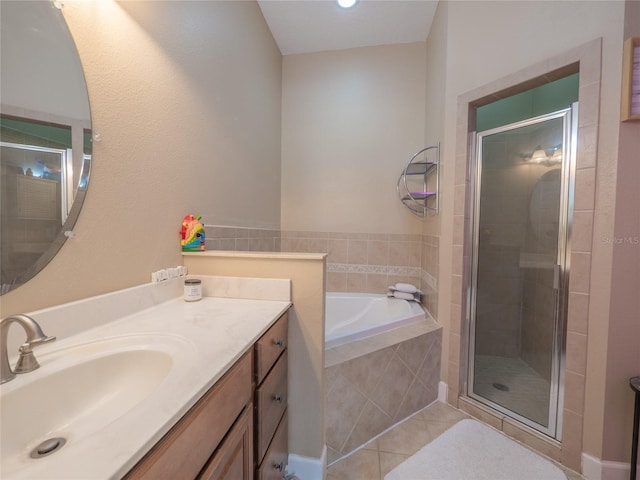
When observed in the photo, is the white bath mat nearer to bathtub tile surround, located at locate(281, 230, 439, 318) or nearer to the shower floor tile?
the shower floor tile

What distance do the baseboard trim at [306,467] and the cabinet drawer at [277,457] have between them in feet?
0.20

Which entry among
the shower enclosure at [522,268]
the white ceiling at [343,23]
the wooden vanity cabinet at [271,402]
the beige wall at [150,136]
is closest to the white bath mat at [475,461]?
the shower enclosure at [522,268]

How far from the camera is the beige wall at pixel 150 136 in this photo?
85 cm

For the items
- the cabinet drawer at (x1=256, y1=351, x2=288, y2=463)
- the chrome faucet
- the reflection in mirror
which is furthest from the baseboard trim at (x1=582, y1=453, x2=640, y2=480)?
the reflection in mirror

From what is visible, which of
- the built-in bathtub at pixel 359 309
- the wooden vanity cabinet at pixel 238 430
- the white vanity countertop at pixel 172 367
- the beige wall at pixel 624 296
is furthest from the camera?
the built-in bathtub at pixel 359 309

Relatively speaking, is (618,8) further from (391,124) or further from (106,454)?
(106,454)

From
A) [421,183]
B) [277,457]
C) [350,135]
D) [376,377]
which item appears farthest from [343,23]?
[277,457]

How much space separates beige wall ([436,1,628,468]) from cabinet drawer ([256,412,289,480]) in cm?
124

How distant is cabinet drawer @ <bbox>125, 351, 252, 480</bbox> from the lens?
44cm

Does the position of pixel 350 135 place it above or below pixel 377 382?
above

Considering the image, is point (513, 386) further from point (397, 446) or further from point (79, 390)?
point (79, 390)

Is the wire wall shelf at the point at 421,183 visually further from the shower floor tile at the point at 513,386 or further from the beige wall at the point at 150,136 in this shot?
the beige wall at the point at 150,136

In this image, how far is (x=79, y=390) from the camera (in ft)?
2.10

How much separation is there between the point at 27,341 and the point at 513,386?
2410mm
